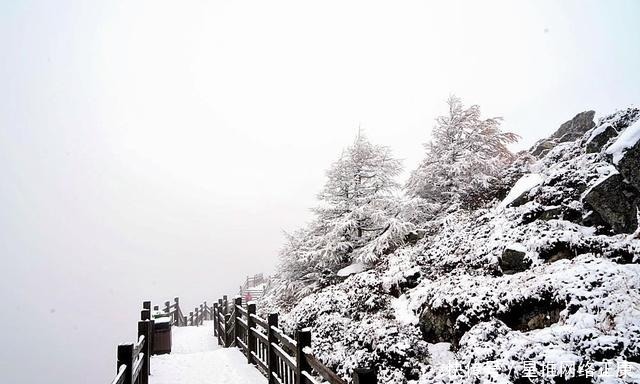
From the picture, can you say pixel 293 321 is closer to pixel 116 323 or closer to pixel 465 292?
pixel 465 292

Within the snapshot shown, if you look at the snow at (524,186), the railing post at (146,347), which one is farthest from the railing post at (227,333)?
the snow at (524,186)

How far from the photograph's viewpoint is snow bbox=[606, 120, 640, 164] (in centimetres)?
869

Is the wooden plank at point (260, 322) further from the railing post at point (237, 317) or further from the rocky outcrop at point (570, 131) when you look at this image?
the rocky outcrop at point (570, 131)

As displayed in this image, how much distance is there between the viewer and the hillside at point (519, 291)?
18.1 feet

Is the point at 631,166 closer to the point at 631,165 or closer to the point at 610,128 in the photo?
the point at 631,165

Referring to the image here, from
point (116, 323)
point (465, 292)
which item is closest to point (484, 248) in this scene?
point (465, 292)

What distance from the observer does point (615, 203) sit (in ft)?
27.0

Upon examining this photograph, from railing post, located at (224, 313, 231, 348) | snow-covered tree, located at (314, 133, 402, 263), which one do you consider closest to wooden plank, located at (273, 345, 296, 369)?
snow-covered tree, located at (314, 133, 402, 263)

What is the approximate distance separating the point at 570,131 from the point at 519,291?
12681 millimetres

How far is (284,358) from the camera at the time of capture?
655 centimetres

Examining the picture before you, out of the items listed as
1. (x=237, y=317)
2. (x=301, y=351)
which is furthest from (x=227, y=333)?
(x=301, y=351)

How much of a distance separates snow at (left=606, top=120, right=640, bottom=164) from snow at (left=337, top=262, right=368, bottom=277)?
795 centimetres

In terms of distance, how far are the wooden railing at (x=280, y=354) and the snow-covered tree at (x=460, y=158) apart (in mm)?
8564

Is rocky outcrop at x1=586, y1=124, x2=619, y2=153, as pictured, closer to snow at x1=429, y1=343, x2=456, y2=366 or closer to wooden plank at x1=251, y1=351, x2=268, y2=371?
snow at x1=429, y1=343, x2=456, y2=366
